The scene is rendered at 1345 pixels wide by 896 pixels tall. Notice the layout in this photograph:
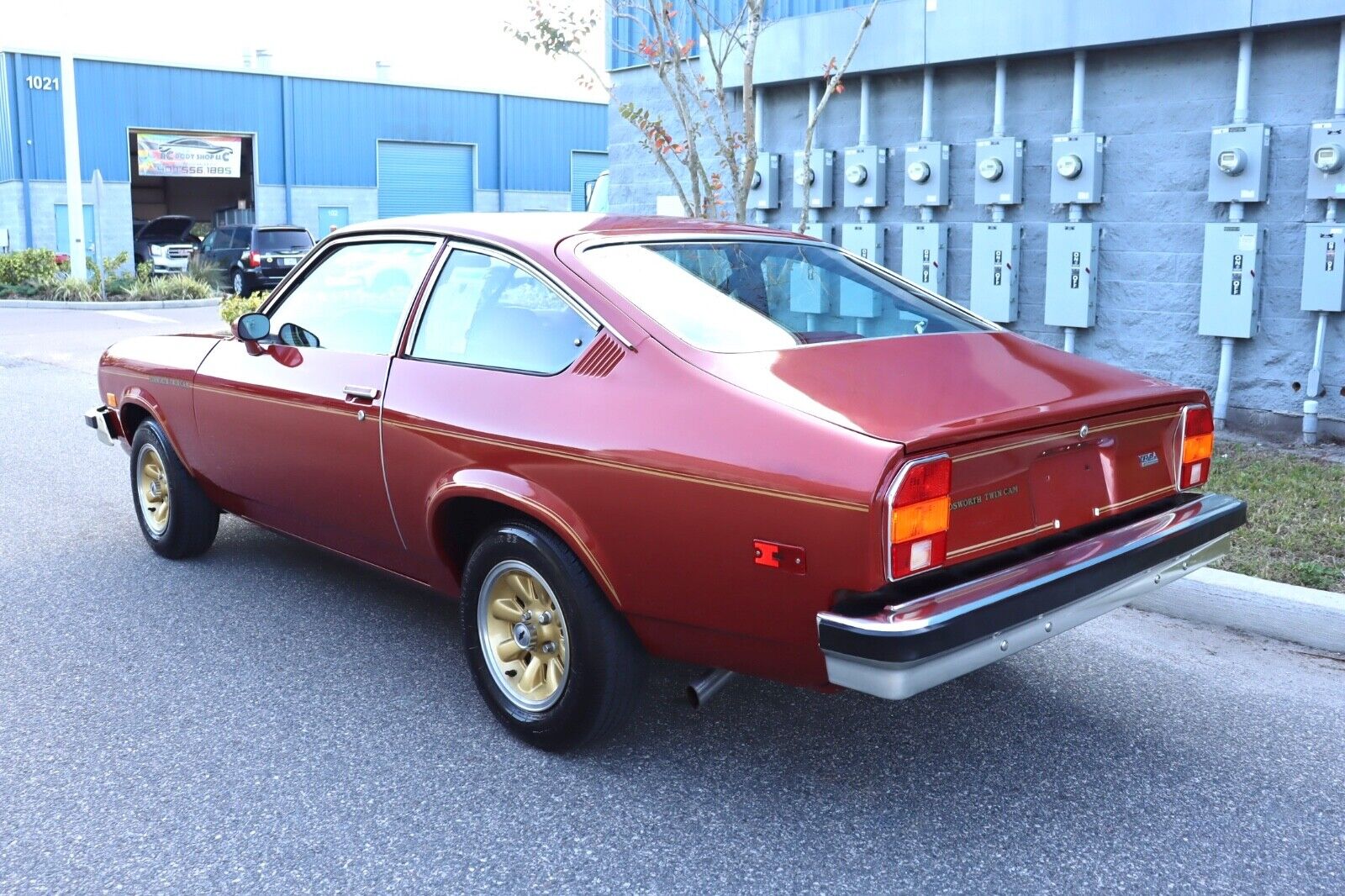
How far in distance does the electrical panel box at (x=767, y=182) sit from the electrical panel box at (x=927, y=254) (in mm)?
1501

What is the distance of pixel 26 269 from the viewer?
24.0 meters

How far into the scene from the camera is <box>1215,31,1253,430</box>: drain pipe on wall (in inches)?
304

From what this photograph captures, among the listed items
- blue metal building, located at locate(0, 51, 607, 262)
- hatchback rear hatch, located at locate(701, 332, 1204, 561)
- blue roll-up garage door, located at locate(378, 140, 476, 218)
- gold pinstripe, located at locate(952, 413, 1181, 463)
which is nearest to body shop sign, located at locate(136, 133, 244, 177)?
blue metal building, located at locate(0, 51, 607, 262)

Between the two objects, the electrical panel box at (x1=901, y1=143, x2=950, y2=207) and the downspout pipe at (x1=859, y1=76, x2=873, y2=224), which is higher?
the downspout pipe at (x1=859, y1=76, x2=873, y2=224)

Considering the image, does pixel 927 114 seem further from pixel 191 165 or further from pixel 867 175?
pixel 191 165

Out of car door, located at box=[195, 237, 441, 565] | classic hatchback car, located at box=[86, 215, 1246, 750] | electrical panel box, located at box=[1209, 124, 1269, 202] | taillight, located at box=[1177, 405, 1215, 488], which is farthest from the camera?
electrical panel box, located at box=[1209, 124, 1269, 202]

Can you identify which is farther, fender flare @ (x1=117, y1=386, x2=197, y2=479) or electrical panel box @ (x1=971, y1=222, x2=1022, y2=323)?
electrical panel box @ (x1=971, y1=222, x2=1022, y2=323)

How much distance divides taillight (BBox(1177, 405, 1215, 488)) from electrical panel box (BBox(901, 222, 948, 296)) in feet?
18.5

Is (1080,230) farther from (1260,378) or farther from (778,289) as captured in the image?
(778,289)

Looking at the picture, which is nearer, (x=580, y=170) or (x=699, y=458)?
(x=699, y=458)

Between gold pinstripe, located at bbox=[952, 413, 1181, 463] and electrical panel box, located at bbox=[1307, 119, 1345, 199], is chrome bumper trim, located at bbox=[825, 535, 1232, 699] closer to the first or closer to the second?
gold pinstripe, located at bbox=[952, 413, 1181, 463]

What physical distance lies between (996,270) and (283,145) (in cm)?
3124

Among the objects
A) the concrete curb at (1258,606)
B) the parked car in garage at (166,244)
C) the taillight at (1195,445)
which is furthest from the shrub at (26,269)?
the taillight at (1195,445)

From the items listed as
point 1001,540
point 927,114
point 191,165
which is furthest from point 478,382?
point 191,165
